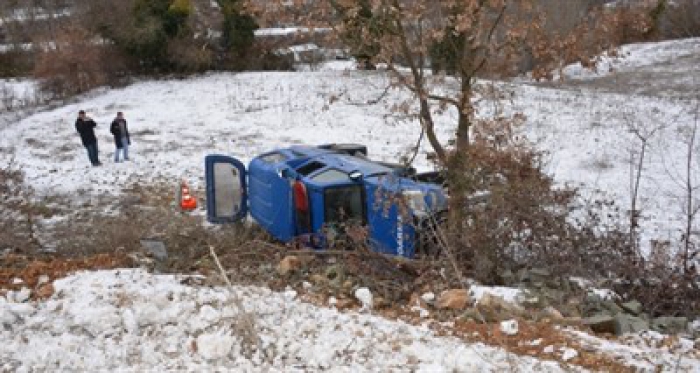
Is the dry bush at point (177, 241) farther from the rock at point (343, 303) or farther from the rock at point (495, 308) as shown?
the rock at point (495, 308)

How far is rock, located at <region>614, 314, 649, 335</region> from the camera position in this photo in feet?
21.0

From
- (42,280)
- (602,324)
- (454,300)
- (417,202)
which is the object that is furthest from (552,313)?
(42,280)

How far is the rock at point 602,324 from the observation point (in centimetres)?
638

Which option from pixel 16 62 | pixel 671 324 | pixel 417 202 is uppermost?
pixel 16 62

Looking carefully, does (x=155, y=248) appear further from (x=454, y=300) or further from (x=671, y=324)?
(x=671, y=324)

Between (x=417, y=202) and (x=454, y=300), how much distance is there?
2405mm

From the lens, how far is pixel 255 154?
1775 cm

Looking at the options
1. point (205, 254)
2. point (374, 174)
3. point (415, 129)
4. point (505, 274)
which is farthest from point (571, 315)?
point (415, 129)

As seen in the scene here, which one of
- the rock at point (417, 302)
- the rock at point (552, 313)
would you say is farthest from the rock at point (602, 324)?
the rock at point (417, 302)

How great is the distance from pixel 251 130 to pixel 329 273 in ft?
43.9

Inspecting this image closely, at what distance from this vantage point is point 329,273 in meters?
7.58

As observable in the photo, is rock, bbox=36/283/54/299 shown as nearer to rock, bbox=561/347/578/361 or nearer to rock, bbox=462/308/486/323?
rock, bbox=462/308/486/323

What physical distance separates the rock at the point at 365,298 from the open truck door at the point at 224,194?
4.72 meters

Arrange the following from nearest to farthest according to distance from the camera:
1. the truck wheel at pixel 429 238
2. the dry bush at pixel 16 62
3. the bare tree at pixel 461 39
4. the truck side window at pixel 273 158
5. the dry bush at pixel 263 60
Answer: the bare tree at pixel 461 39, the truck wheel at pixel 429 238, the truck side window at pixel 273 158, the dry bush at pixel 263 60, the dry bush at pixel 16 62
